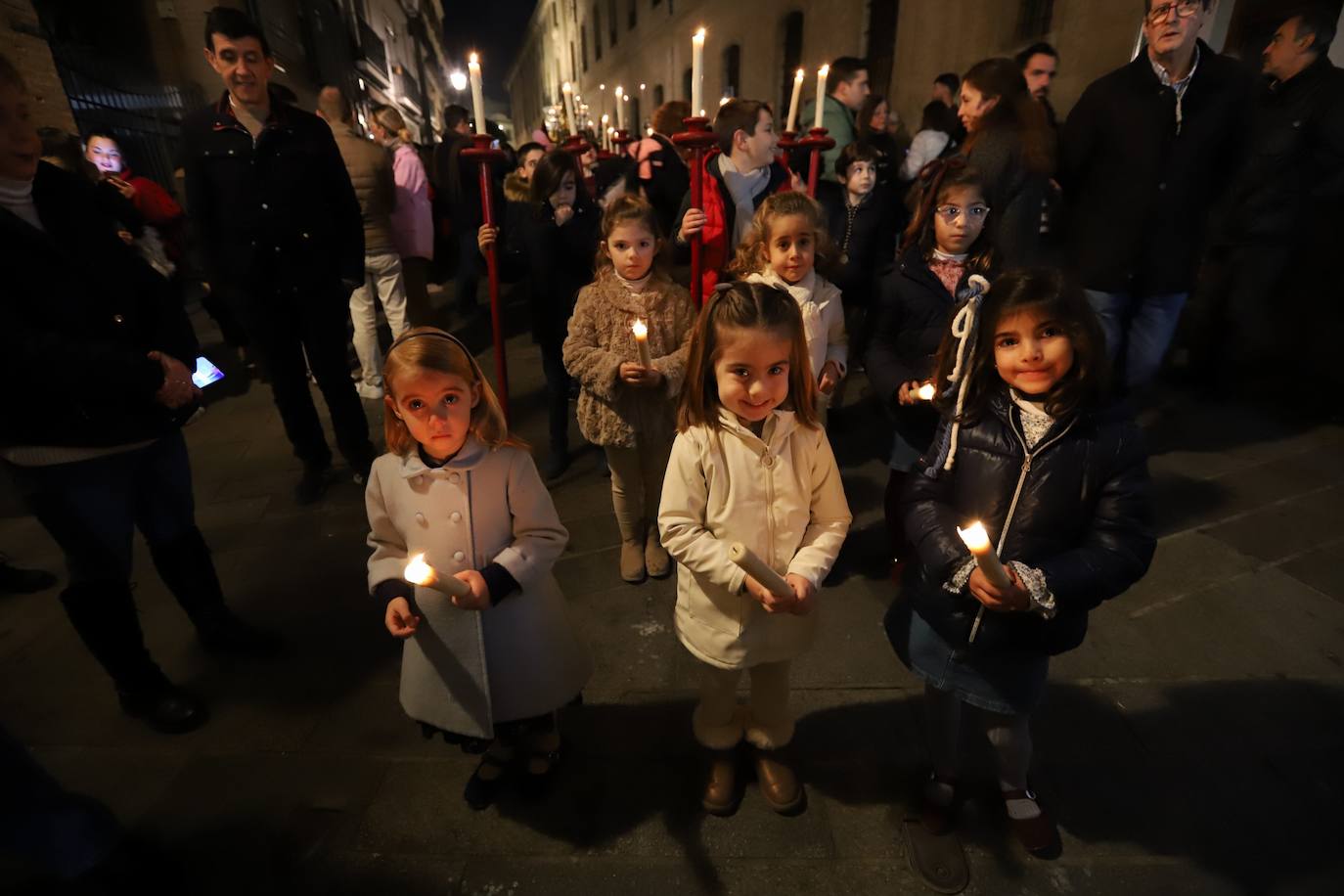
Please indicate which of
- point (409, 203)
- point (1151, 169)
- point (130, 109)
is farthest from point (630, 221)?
point (130, 109)

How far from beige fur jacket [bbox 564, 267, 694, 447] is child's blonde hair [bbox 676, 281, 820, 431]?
3.40ft

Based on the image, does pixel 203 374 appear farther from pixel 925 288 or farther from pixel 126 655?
pixel 925 288

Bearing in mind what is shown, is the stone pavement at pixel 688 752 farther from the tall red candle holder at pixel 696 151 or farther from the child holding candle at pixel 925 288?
the tall red candle holder at pixel 696 151

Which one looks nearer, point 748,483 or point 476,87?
point 748,483

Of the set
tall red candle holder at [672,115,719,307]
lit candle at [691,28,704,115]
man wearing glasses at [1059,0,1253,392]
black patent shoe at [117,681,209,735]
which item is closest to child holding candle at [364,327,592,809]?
black patent shoe at [117,681,209,735]

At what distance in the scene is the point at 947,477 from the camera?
173 cm

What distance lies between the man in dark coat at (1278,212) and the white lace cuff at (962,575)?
3912 mm

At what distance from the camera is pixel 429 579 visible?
4.21ft

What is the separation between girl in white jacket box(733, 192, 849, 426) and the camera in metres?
2.69

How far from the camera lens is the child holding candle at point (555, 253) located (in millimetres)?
3791

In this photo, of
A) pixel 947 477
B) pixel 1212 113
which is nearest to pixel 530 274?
pixel 947 477

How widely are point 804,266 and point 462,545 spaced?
178 centimetres

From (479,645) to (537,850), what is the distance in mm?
648

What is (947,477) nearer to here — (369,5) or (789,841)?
(789,841)
